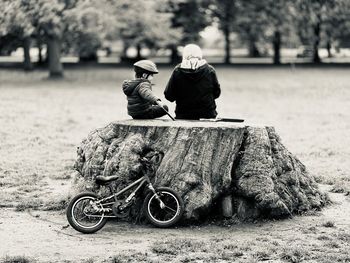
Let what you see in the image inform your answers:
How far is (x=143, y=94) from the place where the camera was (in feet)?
28.0

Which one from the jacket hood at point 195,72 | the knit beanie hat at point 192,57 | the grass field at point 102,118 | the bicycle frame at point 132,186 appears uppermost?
the knit beanie hat at point 192,57

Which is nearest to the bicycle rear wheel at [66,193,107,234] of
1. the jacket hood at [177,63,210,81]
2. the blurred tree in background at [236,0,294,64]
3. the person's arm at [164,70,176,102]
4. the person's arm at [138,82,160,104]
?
the person's arm at [138,82,160,104]

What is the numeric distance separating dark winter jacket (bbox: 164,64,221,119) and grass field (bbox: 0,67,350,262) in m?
0.88

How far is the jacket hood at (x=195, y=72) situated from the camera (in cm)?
930

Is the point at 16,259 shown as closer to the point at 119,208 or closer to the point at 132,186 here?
the point at 119,208

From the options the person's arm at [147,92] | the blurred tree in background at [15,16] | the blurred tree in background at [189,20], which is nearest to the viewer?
the person's arm at [147,92]

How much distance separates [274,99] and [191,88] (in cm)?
1576

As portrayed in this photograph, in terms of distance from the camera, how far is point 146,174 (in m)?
8.26

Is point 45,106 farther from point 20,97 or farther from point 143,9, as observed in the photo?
point 143,9

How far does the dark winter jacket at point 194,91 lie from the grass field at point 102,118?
2.90 ft

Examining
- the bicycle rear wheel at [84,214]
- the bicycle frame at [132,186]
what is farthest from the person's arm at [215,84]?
the bicycle rear wheel at [84,214]

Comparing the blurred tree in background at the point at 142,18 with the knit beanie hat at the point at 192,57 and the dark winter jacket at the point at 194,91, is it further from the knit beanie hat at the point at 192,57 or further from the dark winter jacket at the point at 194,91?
the knit beanie hat at the point at 192,57

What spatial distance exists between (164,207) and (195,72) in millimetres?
1969

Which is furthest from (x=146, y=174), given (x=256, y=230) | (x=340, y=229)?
(x=340, y=229)
